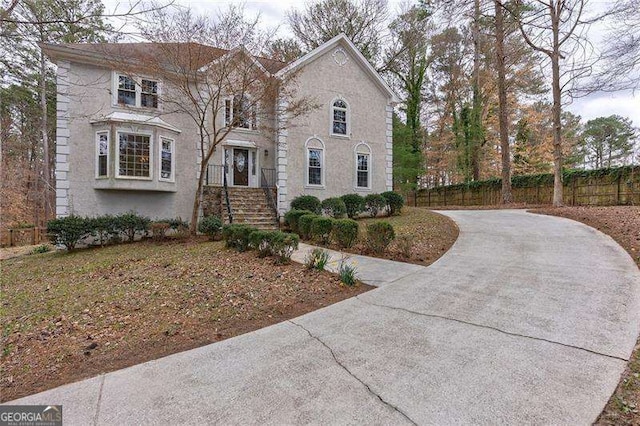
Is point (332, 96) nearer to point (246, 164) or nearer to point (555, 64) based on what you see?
point (246, 164)

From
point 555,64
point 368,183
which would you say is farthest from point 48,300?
point 555,64

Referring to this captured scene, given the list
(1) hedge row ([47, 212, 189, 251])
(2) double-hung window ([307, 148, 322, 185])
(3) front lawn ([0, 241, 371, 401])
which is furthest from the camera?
(2) double-hung window ([307, 148, 322, 185])

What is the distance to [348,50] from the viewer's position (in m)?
14.2

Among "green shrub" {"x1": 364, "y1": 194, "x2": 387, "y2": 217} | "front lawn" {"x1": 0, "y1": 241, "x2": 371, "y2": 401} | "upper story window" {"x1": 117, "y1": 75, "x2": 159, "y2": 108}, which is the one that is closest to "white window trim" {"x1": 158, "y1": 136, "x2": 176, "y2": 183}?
"upper story window" {"x1": 117, "y1": 75, "x2": 159, "y2": 108}

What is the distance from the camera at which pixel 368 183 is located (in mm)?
14688

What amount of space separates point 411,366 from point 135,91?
12.9 m

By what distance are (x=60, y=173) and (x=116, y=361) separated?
1027 centimetres

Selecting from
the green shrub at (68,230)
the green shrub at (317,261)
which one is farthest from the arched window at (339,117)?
the green shrub at (68,230)

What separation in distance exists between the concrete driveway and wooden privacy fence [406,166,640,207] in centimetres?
1172

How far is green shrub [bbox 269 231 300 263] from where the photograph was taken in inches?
256

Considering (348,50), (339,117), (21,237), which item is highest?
(348,50)

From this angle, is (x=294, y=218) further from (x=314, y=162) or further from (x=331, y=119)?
(x=331, y=119)

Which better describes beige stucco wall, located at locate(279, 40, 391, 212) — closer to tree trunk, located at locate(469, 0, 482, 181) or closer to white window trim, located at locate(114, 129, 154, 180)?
white window trim, located at locate(114, 129, 154, 180)

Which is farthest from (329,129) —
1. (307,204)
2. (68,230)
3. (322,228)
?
(68,230)
